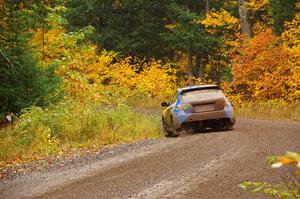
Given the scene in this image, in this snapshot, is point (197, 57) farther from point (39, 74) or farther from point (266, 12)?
point (39, 74)

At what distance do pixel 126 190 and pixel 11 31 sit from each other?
10.3 metres

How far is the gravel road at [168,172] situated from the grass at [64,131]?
1941 mm

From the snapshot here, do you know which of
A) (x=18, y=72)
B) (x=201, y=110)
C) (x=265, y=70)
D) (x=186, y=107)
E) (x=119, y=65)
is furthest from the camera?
(x=119, y=65)

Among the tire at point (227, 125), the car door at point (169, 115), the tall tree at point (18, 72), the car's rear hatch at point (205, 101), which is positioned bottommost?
the tire at point (227, 125)

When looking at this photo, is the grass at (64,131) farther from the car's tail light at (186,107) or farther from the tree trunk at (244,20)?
the tree trunk at (244,20)

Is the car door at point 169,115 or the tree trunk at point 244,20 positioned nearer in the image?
the car door at point 169,115

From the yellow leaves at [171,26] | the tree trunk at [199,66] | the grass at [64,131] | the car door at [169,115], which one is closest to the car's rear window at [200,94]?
the car door at [169,115]

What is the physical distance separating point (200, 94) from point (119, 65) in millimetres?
21147

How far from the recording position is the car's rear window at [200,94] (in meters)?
15.4

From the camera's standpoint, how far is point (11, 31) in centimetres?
1659

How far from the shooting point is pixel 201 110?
50.0 ft

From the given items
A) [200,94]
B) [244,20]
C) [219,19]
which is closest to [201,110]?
[200,94]

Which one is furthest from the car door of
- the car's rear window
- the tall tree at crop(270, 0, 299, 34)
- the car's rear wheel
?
the tall tree at crop(270, 0, 299, 34)

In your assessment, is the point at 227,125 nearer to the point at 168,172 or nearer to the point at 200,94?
the point at 200,94
